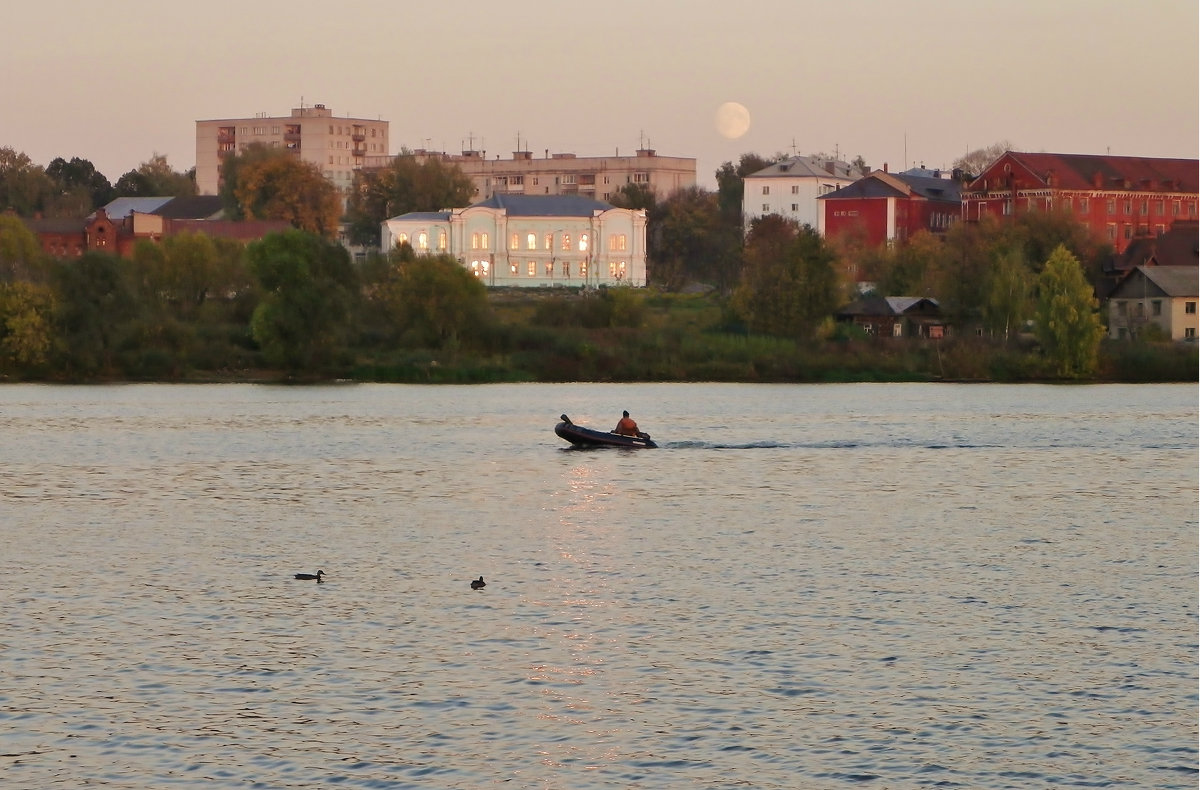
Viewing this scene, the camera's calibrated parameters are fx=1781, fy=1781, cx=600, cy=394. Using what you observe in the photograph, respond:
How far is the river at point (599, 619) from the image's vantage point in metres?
20.9

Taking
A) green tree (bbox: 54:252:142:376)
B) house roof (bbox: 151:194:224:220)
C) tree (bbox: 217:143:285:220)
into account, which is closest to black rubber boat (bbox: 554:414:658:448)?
green tree (bbox: 54:252:142:376)

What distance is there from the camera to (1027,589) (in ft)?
106

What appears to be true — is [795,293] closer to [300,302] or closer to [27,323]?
[300,302]

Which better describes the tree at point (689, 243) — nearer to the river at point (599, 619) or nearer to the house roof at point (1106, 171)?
the house roof at point (1106, 171)

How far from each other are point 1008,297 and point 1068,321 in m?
8.71

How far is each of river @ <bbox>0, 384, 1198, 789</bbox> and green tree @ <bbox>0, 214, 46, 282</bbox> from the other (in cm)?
5934

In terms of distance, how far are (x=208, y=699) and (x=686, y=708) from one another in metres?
6.25

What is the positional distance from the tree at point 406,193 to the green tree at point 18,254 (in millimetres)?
49170

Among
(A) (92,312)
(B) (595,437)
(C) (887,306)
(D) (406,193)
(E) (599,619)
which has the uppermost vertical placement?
(D) (406,193)

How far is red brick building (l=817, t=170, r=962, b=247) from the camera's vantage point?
546 ft

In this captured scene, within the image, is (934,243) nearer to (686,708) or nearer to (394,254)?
(394,254)

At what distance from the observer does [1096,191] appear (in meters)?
156

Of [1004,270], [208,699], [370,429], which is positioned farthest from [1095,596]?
[1004,270]

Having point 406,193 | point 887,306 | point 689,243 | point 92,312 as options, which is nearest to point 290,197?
point 406,193
